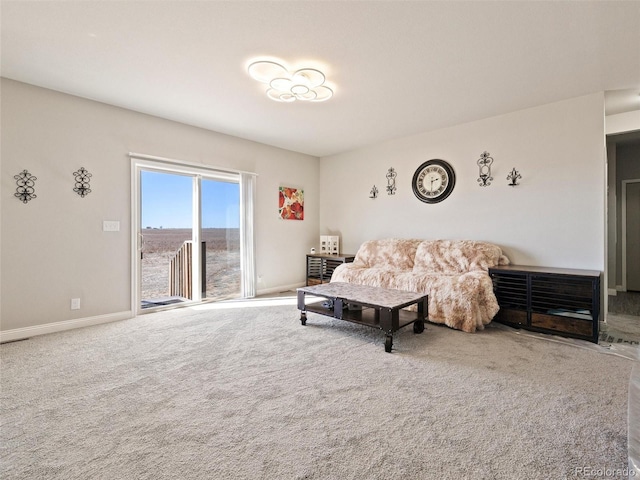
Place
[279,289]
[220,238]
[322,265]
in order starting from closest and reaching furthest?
[220,238] → [322,265] → [279,289]

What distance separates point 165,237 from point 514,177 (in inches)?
188

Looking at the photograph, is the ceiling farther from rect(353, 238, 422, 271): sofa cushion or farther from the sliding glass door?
rect(353, 238, 422, 271): sofa cushion

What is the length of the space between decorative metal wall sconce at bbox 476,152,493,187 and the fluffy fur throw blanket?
88 centimetres

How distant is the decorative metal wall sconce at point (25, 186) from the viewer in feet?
10.5

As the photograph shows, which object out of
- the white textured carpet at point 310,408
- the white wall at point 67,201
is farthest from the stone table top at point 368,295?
the white wall at point 67,201

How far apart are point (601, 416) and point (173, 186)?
4.94 metres

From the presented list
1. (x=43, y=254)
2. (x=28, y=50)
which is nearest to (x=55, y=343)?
(x=43, y=254)

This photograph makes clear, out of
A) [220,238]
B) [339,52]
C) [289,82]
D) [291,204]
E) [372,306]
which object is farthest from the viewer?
[291,204]

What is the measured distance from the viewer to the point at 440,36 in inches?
97.0

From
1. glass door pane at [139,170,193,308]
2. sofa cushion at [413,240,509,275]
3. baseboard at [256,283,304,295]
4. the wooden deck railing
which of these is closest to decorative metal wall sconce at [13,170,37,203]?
glass door pane at [139,170,193,308]

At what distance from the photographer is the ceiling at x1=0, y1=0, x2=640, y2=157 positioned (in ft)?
7.20

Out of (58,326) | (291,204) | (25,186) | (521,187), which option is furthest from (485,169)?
(58,326)

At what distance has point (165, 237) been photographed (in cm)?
445

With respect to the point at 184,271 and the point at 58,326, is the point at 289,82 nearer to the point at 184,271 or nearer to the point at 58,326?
the point at 184,271
